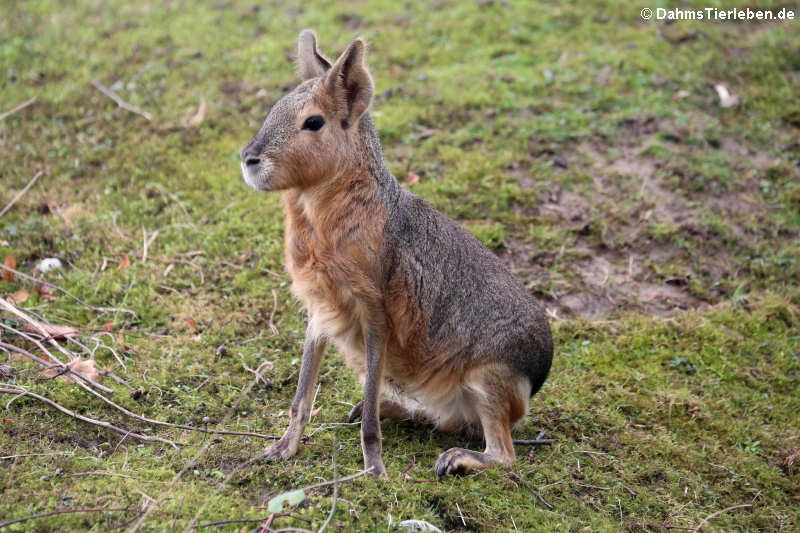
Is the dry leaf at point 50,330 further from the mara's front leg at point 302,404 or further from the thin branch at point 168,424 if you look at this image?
the mara's front leg at point 302,404

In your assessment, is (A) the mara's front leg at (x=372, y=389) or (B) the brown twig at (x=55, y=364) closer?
(A) the mara's front leg at (x=372, y=389)

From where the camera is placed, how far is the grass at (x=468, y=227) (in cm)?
353

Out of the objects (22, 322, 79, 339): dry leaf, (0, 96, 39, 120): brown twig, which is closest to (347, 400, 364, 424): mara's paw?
(22, 322, 79, 339): dry leaf

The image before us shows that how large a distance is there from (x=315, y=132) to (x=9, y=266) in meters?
2.58

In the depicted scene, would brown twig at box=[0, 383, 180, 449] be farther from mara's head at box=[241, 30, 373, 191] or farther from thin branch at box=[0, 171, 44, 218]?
thin branch at box=[0, 171, 44, 218]

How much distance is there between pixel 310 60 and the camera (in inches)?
153

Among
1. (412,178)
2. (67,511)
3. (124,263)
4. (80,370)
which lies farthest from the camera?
(412,178)

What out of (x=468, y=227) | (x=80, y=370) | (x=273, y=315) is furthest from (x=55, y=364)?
(x=468, y=227)

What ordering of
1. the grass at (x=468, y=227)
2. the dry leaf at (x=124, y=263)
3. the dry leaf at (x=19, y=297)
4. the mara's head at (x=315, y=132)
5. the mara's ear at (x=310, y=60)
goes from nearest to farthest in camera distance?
the mara's head at (x=315, y=132), the grass at (x=468, y=227), the mara's ear at (x=310, y=60), the dry leaf at (x=19, y=297), the dry leaf at (x=124, y=263)

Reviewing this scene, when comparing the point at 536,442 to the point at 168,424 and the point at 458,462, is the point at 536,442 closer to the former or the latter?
the point at 458,462

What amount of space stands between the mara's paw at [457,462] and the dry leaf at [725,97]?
4750 millimetres

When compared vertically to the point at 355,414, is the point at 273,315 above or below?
above

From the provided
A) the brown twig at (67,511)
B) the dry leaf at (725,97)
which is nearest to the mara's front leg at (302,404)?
the brown twig at (67,511)

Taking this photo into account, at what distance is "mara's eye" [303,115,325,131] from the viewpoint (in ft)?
11.4
